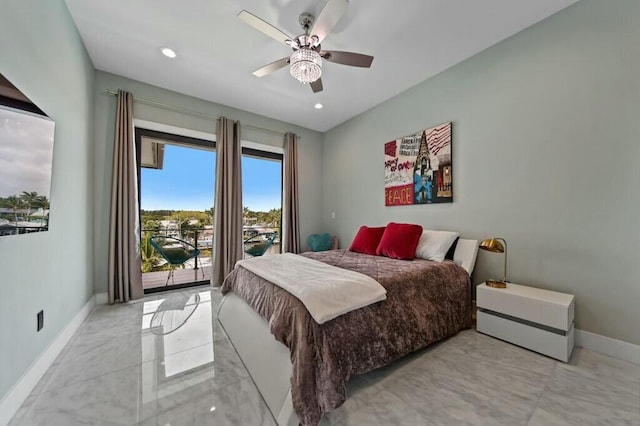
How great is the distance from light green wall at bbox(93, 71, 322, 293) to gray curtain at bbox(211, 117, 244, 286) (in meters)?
0.26

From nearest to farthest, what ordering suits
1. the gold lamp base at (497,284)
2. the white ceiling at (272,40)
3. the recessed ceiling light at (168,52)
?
the white ceiling at (272,40), the gold lamp base at (497,284), the recessed ceiling light at (168,52)

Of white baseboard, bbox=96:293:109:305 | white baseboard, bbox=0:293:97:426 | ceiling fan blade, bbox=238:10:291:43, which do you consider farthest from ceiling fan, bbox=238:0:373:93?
white baseboard, bbox=96:293:109:305

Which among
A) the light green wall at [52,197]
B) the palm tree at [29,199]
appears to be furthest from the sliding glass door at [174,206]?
the palm tree at [29,199]

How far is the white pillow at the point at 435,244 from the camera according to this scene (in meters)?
2.66

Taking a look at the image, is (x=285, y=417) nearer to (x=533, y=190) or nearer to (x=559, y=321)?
(x=559, y=321)

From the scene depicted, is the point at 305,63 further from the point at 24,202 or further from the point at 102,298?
the point at 102,298

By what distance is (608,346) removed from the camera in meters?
1.92

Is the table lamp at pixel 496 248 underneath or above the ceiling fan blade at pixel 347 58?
underneath

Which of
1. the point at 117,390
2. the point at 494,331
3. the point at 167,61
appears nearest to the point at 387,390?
the point at 494,331

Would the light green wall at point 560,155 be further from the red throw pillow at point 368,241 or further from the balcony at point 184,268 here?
the balcony at point 184,268

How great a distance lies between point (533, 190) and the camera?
7.54 feet

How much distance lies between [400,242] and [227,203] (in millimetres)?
2609

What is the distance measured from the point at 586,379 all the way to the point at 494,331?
0.59 meters

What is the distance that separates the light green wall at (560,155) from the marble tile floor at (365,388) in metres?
0.67
